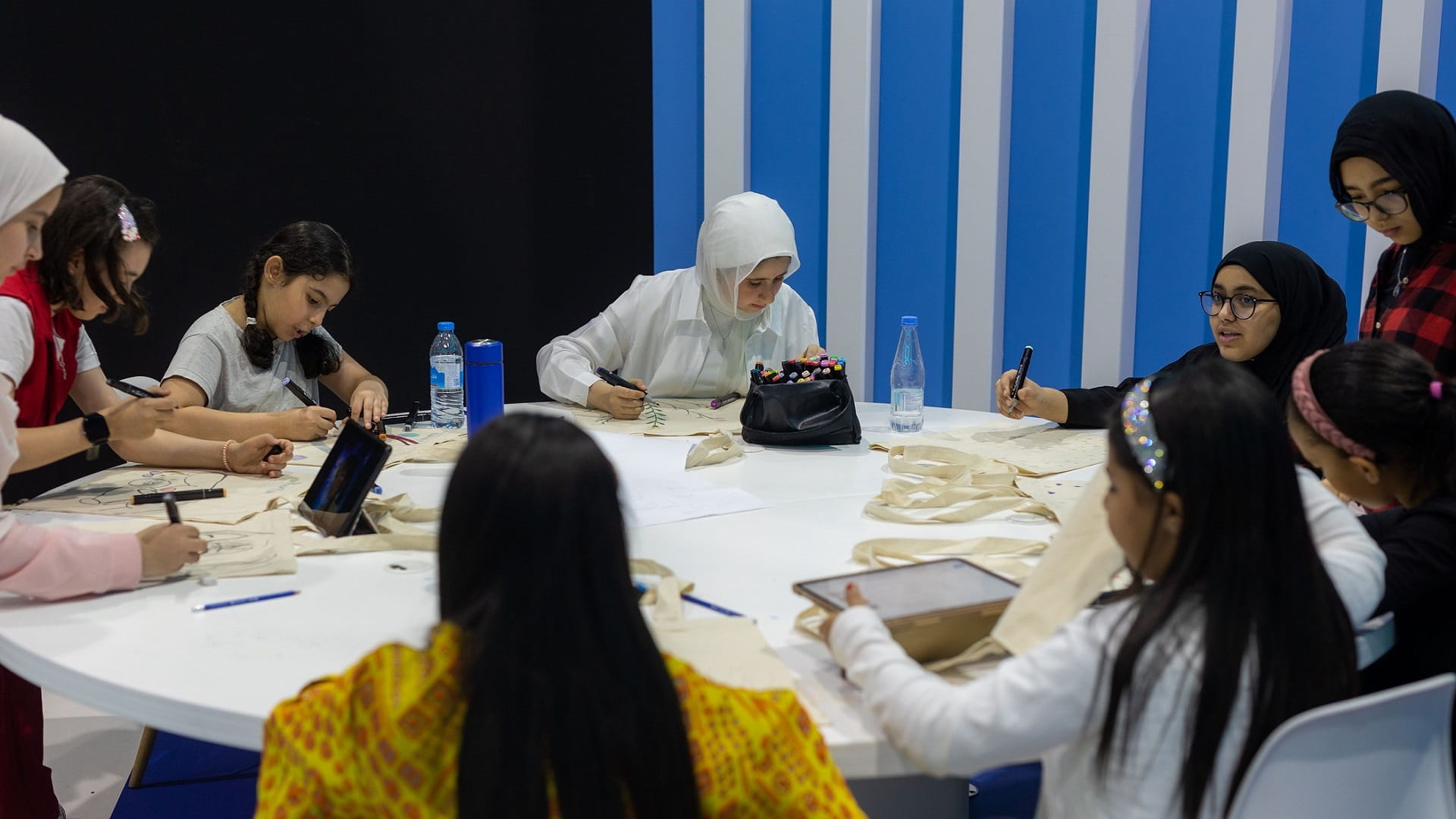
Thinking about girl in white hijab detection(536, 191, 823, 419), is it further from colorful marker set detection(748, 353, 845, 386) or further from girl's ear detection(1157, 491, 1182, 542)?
girl's ear detection(1157, 491, 1182, 542)

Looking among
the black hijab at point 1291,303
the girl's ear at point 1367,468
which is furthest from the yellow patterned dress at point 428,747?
the black hijab at point 1291,303

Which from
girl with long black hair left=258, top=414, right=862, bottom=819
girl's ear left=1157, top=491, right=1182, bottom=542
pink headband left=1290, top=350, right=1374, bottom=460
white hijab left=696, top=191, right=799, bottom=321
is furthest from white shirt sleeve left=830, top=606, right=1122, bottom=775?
white hijab left=696, top=191, right=799, bottom=321

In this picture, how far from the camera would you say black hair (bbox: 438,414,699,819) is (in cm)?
93

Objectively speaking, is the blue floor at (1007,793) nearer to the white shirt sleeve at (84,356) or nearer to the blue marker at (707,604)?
the blue marker at (707,604)

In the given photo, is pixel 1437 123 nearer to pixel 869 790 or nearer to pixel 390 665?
pixel 869 790

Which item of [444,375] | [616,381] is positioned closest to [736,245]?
[616,381]

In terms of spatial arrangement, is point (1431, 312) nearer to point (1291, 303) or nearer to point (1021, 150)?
point (1291, 303)

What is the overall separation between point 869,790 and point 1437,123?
1.66 meters

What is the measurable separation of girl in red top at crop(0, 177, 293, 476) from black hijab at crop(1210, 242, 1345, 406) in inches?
86.4

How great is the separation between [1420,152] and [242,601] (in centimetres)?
222

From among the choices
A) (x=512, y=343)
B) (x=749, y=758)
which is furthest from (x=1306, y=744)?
(x=512, y=343)

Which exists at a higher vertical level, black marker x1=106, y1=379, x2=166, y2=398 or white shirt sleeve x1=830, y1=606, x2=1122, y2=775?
black marker x1=106, y1=379, x2=166, y2=398

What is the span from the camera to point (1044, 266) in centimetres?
Result: 366

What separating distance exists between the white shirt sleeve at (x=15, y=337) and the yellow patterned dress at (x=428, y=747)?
1.21m
